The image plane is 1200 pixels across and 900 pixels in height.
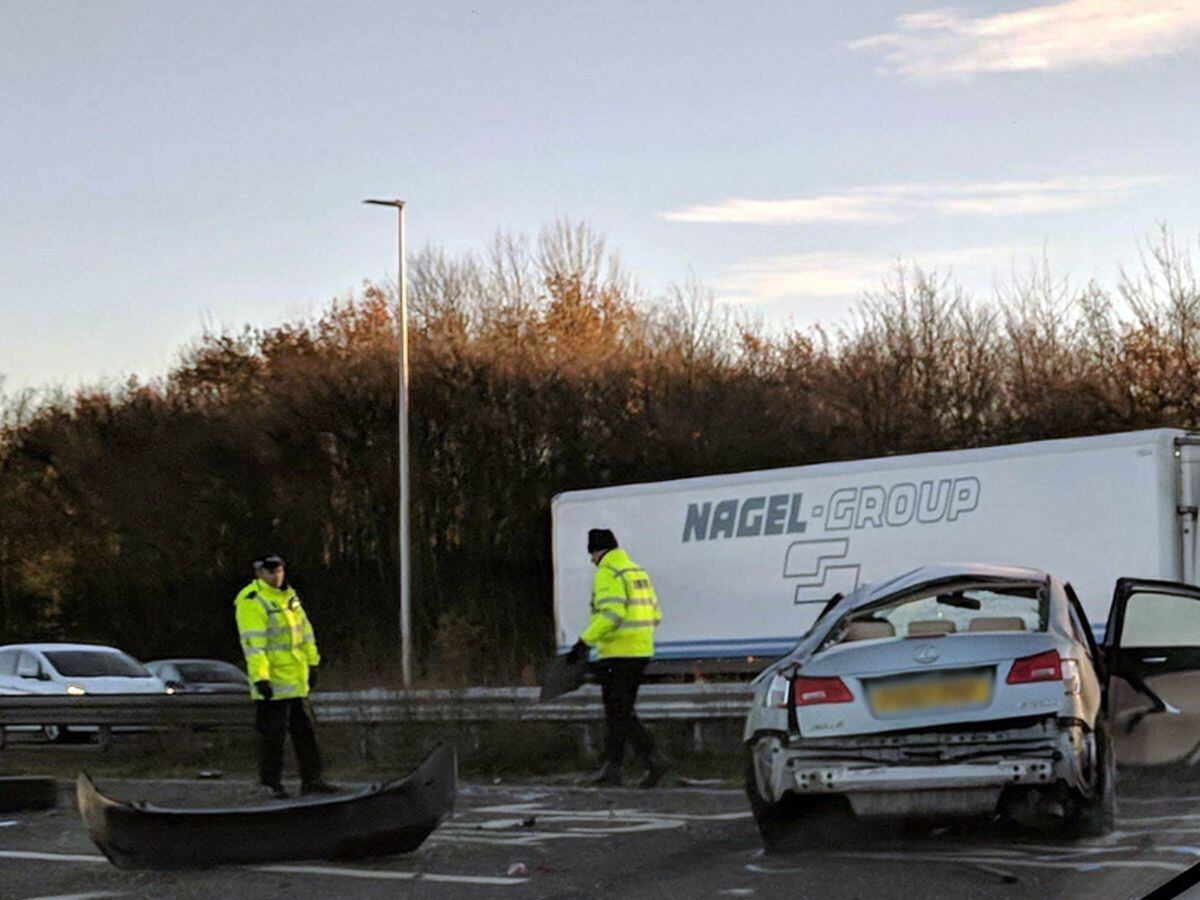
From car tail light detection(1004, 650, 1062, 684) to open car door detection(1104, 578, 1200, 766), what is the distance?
5.92ft

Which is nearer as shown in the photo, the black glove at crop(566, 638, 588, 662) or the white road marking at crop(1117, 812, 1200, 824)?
the white road marking at crop(1117, 812, 1200, 824)

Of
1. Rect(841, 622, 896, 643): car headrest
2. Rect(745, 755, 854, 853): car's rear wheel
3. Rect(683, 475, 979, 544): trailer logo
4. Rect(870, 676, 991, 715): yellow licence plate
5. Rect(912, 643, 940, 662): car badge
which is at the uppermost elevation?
Rect(683, 475, 979, 544): trailer logo

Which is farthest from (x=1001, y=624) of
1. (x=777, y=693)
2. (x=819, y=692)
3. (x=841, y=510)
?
(x=841, y=510)

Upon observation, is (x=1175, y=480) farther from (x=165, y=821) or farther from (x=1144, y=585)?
(x=165, y=821)

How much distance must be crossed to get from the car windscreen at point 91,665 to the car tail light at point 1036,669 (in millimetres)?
18040

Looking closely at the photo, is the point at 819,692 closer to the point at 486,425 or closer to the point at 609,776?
the point at 609,776

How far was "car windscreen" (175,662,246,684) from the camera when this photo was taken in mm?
28141

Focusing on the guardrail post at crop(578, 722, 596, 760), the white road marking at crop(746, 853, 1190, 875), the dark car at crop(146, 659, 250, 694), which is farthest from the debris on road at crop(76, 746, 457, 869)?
the dark car at crop(146, 659, 250, 694)

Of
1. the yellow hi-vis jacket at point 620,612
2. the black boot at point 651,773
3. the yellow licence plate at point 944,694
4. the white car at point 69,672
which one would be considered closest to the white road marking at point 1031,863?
the yellow licence plate at point 944,694

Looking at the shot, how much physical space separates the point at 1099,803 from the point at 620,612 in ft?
15.7

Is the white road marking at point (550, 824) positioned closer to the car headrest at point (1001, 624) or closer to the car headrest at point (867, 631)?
the car headrest at point (867, 631)

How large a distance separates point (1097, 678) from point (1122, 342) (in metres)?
28.7

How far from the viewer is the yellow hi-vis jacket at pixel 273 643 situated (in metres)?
13.1

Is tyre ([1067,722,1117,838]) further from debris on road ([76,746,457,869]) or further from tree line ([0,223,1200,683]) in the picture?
tree line ([0,223,1200,683])
